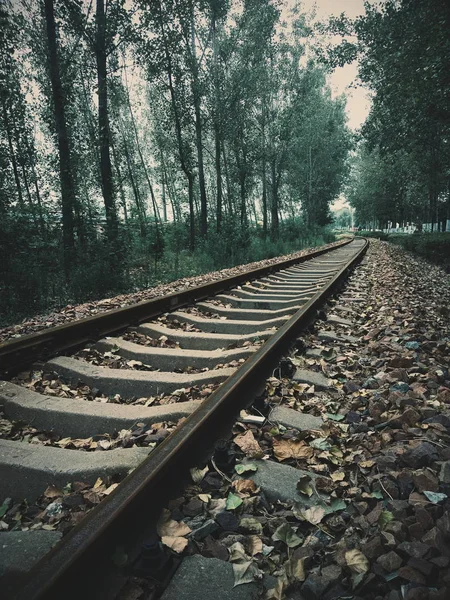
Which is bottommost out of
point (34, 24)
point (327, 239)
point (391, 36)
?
point (327, 239)

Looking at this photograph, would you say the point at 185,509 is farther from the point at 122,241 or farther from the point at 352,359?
the point at 122,241

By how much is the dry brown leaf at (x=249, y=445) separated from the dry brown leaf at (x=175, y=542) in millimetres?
562

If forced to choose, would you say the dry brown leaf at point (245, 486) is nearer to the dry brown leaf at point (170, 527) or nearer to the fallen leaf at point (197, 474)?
the fallen leaf at point (197, 474)

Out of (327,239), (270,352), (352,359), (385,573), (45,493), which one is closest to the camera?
(385,573)

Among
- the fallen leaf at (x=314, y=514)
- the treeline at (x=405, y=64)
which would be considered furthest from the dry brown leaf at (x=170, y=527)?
the treeline at (x=405, y=64)

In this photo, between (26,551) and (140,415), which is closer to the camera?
(26,551)

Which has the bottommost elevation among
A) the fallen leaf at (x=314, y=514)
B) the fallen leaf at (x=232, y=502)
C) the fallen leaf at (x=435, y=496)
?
the fallen leaf at (x=314, y=514)

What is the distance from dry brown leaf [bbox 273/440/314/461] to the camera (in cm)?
174

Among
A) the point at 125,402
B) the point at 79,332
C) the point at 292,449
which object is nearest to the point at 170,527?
the point at 292,449

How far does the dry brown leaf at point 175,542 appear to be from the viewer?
3.92 ft

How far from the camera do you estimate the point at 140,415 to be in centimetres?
201

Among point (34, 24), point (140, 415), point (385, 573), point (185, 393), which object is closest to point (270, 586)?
point (385, 573)

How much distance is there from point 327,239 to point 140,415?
33.8 metres

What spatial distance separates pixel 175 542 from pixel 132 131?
41.5 m
